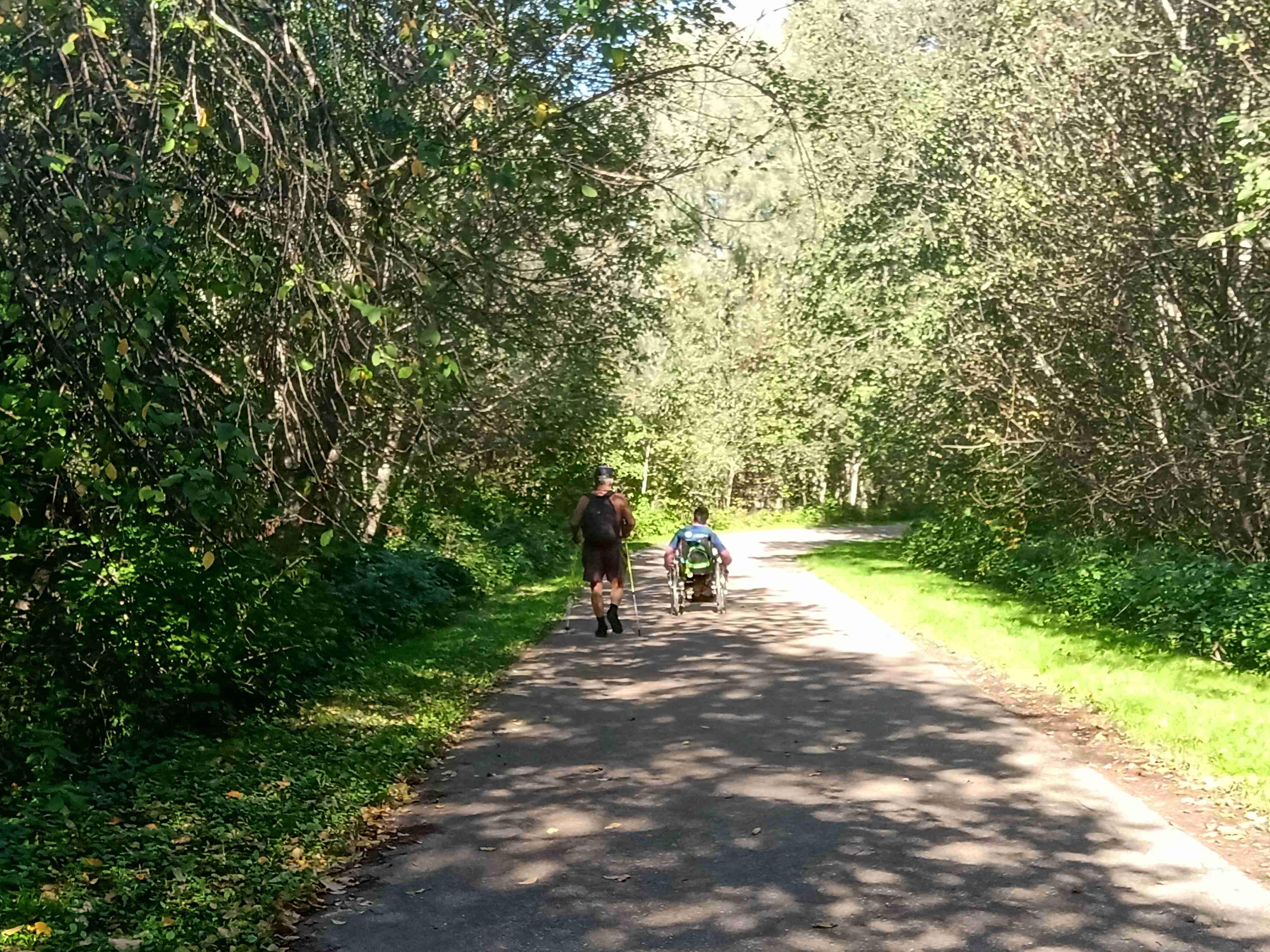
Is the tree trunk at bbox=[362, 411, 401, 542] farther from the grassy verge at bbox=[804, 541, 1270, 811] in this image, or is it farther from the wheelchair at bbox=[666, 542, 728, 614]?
the grassy verge at bbox=[804, 541, 1270, 811]

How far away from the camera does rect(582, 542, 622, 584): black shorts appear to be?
56.2 feet

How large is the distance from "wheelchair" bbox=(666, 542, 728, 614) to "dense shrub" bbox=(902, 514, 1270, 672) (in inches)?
180

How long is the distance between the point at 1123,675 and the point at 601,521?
663cm

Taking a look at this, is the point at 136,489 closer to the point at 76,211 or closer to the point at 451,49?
the point at 76,211

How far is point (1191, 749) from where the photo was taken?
9477 millimetres

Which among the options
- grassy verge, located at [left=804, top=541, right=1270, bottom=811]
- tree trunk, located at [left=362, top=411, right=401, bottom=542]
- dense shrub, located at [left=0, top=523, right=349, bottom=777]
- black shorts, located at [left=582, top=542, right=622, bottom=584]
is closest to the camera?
dense shrub, located at [left=0, top=523, right=349, bottom=777]

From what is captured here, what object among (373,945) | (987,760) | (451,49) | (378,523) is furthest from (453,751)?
(378,523)

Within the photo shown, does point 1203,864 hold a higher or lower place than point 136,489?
lower

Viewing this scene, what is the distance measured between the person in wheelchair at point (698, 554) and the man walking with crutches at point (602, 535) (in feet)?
9.39

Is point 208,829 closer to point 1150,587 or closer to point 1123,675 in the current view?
point 1123,675

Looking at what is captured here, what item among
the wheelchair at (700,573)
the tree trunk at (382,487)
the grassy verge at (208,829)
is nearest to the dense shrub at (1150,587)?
the wheelchair at (700,573)

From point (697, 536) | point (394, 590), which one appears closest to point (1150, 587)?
point (697, 536)

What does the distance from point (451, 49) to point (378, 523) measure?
13019 mm

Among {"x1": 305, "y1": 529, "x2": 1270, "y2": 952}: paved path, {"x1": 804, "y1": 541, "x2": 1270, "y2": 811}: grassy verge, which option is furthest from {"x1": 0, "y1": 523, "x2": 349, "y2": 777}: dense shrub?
{"x1": 804, "y1": 541, "x2": 1270, "y2": 811}: grassy verge
